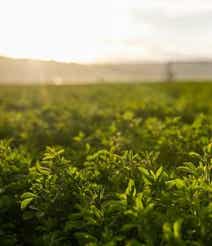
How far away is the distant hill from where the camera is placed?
37.8 meters

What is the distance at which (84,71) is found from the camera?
46656 mm

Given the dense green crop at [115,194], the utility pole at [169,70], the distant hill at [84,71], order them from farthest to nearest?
the utility pole at [169,70], the distant hill at [84,71], the dense green crop at [115,194]

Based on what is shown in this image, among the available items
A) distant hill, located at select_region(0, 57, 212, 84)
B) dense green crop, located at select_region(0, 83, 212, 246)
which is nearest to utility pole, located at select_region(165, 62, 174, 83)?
distant hill, located at select_region(0, 57, 212, 84)

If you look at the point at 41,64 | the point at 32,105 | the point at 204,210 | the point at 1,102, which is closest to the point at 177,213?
the point at 204,210

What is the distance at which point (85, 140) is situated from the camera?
501 cm

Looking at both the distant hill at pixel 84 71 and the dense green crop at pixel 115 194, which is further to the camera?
the distant hill at pixel 84 71

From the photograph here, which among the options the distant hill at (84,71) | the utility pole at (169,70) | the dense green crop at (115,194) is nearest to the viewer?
the dense green crop at (115,194)

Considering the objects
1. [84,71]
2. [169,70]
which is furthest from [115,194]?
[169,70]

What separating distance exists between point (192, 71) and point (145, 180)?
5534 centimetres

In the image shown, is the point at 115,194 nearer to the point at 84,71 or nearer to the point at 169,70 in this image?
the point at 84,71

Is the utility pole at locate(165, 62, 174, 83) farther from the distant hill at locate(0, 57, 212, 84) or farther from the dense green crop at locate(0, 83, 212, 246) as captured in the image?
the dense green crop at locate(0, 83, 212, 246)

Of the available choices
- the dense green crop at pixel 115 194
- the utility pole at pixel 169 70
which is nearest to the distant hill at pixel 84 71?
the utility pole at pixel 169 70

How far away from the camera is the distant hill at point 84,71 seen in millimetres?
37797

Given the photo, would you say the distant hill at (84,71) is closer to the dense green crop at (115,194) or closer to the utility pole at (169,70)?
the utility pole at (169,70)
